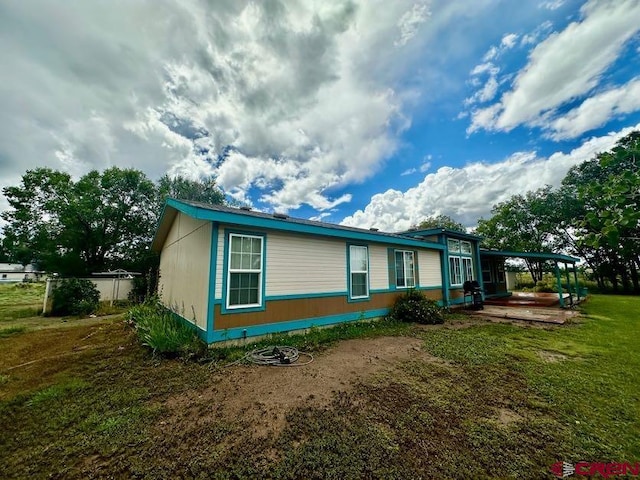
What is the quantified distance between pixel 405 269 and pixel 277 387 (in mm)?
7546

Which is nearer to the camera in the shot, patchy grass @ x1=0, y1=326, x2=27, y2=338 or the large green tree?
the large green tree

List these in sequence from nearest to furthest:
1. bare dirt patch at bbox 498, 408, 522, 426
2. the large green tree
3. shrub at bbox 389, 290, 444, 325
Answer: the large green tree → bare dirt patch at bbox 498, 408, 522, 426 → shrub at bbox 389, 290, 444, 325

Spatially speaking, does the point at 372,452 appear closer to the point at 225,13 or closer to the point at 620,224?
the point at 620,224

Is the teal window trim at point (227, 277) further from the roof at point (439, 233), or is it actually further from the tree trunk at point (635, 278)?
the tree trunk at point (635, 278)

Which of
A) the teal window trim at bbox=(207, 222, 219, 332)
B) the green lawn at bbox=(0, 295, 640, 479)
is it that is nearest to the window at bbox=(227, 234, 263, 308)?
the teal window trim at bbox=(207, 222, 219, 332)

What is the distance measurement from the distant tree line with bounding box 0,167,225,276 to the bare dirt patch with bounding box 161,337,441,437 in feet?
60.0

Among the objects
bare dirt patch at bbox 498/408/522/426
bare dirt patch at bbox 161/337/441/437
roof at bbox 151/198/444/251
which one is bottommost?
bare dirt patch at bbox 498/408/522/426

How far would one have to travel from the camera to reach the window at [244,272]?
582cm

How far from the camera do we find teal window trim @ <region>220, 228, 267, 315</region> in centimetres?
562

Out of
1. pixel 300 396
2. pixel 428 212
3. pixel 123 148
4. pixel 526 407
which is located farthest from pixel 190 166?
pixel 428 212

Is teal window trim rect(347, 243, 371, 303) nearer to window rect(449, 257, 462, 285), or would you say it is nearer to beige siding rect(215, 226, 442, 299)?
beige siding rect(215, 226, 442, 299)

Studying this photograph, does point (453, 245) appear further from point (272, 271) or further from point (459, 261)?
point (272, 271)

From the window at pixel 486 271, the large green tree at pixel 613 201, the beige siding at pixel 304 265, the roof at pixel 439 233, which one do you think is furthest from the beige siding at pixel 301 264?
the window at pixel 486 271

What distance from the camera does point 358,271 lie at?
854cm
